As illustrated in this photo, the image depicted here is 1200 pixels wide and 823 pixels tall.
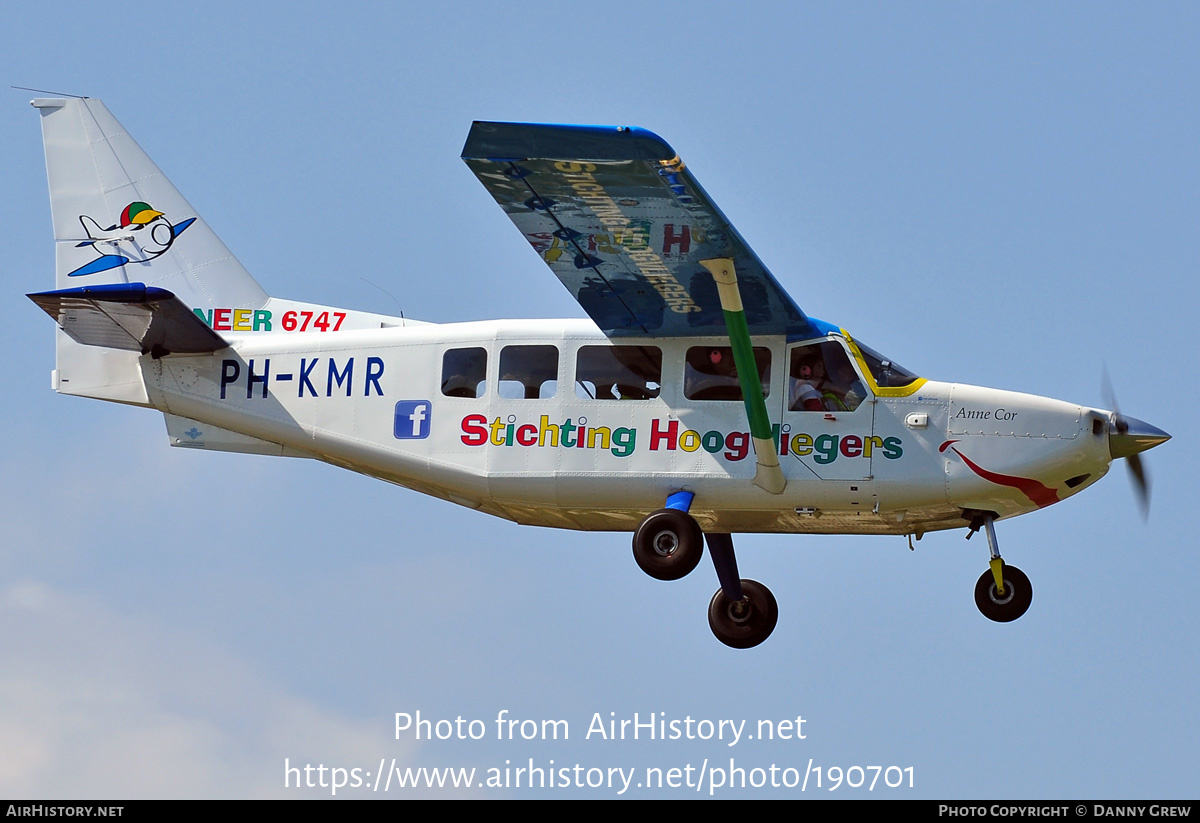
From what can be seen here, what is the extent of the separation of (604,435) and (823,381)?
7.54 ft

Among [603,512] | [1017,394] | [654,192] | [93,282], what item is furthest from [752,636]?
[93,282]

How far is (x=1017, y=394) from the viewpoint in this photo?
61.7 feet

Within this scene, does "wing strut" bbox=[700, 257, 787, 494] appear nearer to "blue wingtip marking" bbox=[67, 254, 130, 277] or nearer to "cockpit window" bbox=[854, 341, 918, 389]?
"cockpit window" bbox=[854, 341, 918, 389]

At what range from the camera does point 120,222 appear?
2172 cm

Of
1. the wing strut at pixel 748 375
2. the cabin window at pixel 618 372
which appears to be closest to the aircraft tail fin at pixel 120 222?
the cabin window at pixel 618 372

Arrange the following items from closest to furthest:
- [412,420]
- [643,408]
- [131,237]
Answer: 1. [643,408]
2. [412,420]
3. [131,237]

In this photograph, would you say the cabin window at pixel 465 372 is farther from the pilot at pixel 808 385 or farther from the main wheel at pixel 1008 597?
the main wheel at pixel 1008 597

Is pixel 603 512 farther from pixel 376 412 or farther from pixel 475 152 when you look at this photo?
pixel 475 152

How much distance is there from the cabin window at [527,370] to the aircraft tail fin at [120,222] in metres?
3.74

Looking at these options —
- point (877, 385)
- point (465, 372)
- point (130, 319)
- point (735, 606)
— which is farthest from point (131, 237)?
point (877, 385)

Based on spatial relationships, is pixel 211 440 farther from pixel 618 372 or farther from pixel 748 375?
pixel 748 375

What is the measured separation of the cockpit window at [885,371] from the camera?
18.9 meters

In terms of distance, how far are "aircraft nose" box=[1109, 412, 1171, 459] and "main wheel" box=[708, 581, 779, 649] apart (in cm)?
407

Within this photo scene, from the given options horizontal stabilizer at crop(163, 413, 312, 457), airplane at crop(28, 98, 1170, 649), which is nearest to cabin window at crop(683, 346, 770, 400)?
airplane at crop(28, 98, 1170, 649)
